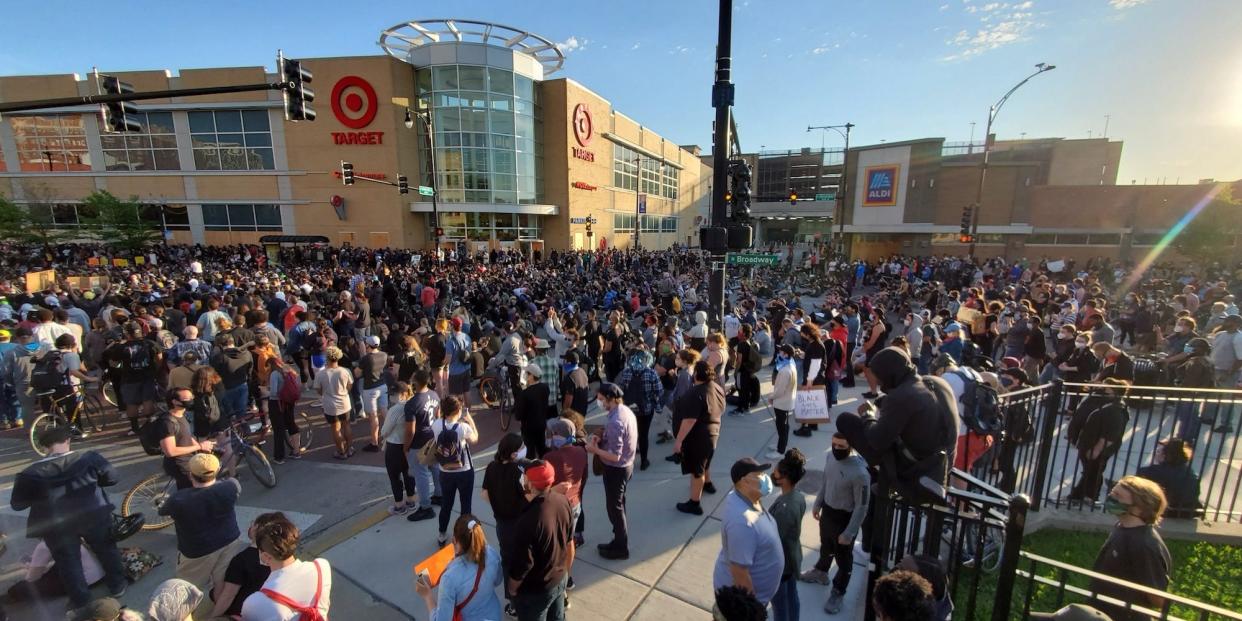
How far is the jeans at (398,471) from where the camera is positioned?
5516mm

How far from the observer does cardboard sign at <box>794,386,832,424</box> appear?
5.89m

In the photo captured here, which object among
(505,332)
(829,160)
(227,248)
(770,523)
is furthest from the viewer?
(829,160)

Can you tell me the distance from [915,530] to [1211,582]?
145 inches

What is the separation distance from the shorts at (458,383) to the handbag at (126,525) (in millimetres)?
3953

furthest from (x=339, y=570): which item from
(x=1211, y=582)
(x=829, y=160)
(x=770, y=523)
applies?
(x=829, y=160)

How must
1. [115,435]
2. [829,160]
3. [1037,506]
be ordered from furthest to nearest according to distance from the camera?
1. [829,160]
2. [115,435]
3. [1037,506]

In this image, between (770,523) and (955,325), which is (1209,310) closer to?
(955,325)

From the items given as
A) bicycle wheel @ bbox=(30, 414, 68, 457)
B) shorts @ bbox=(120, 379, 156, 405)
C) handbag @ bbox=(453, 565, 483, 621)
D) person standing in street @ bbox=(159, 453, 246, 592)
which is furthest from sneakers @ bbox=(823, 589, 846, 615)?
bicycle wheel @ bbox=(30, 414, 68, 457)

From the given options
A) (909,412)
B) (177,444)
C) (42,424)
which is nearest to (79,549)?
(177,444)

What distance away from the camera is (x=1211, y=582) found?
4469 millimetres

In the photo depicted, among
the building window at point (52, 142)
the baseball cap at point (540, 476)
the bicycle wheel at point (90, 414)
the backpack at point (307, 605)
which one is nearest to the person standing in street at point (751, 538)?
the baseball cap at point (540, 476)

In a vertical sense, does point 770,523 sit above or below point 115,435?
above

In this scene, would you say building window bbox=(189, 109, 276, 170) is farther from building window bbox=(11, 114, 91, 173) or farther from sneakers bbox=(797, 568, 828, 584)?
sneakers bbox=(797, 568, 828, 584)

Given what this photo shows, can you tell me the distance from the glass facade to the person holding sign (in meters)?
33.8
